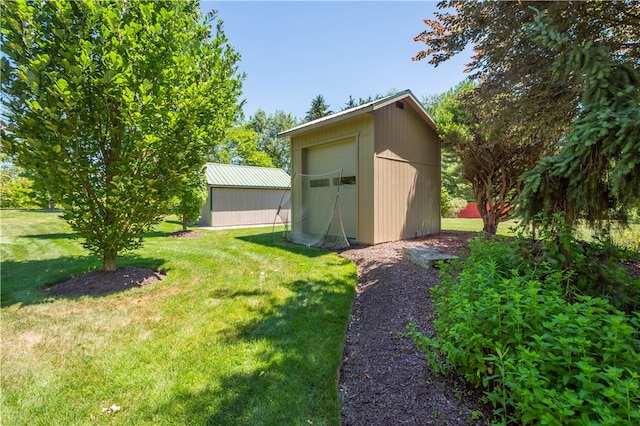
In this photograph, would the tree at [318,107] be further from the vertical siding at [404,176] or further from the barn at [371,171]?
the vertical siding at [404,176]

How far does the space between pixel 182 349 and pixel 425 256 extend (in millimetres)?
3546

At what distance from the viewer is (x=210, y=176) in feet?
43.6

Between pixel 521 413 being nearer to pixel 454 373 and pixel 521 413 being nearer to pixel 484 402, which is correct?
pixel 484 402

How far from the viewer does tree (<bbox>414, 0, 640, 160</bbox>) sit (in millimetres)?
3856

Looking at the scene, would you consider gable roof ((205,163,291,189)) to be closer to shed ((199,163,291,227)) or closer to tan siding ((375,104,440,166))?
shed ((199,163,291,227))

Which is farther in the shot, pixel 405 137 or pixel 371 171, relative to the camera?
pixel 405 137

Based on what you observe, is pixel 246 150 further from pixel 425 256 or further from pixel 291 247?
pixel 425 256

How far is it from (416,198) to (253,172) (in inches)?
391

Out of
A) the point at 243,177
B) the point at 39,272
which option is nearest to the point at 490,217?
the point at 39,272

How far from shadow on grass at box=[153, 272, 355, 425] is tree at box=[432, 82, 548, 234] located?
6221 millimetres


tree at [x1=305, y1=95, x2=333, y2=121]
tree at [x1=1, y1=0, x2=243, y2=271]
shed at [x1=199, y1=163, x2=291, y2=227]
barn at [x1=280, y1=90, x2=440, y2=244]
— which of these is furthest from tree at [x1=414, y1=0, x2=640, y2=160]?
tree at [x1=305, y1=95, x2=333, y2=121]

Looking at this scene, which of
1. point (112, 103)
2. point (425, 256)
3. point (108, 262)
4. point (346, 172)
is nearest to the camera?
point (112, 103)

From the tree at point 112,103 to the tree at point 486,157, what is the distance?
19.7 feet

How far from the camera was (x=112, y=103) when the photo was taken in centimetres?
391
